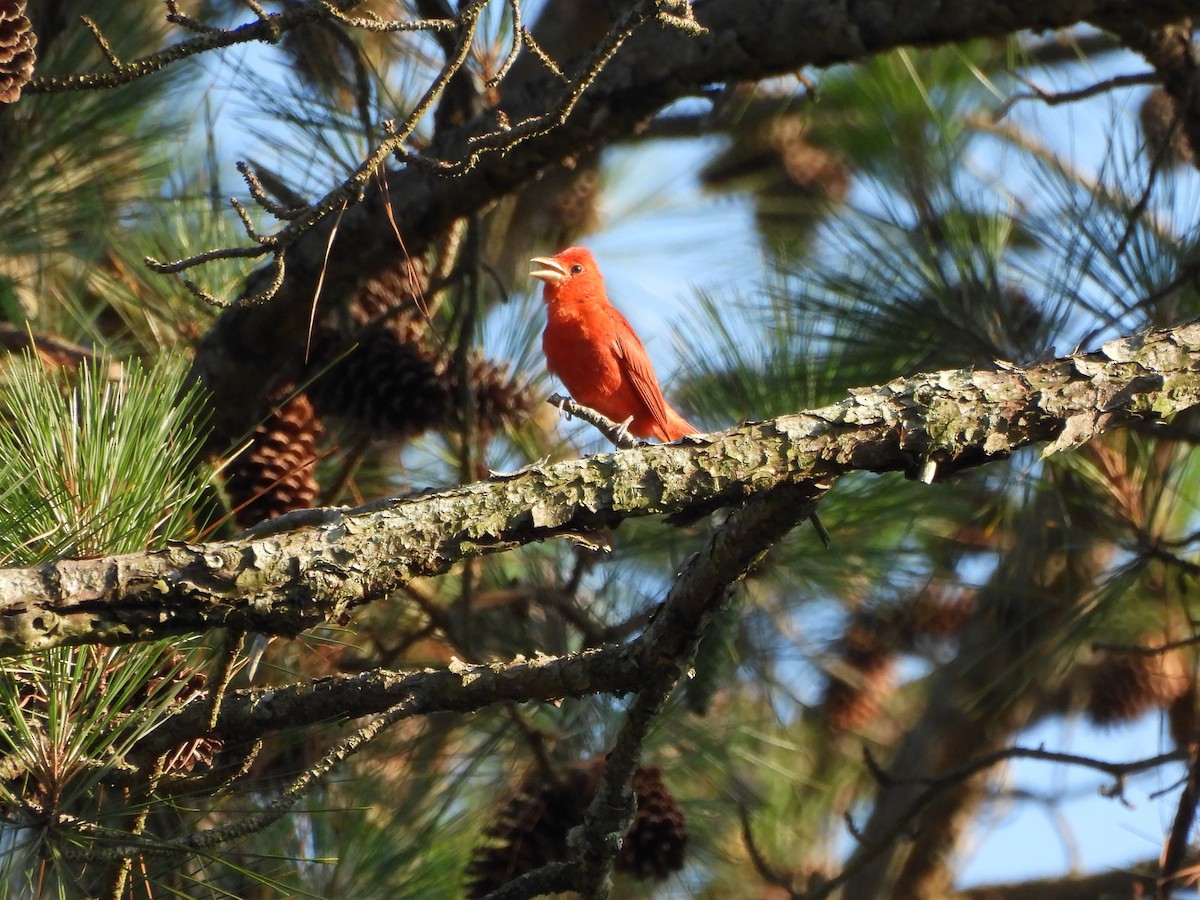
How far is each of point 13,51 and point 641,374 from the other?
6.24 feet

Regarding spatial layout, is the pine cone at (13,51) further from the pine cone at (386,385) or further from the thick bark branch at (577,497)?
the pine cone at (386,385)

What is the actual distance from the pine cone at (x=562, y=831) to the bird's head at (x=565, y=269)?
4.45ft

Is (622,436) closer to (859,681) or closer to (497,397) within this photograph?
(497,397)

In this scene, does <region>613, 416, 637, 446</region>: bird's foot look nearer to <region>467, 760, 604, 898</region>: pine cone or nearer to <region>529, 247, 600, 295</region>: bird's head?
<region>467, 760, 604, 898</region>: pine cone

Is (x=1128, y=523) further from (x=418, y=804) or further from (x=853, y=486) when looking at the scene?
(x=418, y=804)

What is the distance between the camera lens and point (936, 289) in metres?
2.96

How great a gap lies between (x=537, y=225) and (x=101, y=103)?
1725 millimetres

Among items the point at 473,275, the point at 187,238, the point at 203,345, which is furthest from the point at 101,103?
the point at 473,275

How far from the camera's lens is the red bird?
349 cm

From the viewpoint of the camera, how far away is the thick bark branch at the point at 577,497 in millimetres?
1253

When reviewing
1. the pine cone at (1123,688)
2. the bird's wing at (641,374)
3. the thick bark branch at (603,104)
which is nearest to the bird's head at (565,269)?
the bird's wing at (641,374)

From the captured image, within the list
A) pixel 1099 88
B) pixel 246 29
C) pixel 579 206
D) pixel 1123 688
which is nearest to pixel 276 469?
pixel 246 29

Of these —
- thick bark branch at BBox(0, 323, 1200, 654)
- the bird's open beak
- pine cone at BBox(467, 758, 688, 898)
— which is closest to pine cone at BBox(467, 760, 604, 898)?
pine cone at BBox(467, 758, 688, 898)

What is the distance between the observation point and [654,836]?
303 cm
